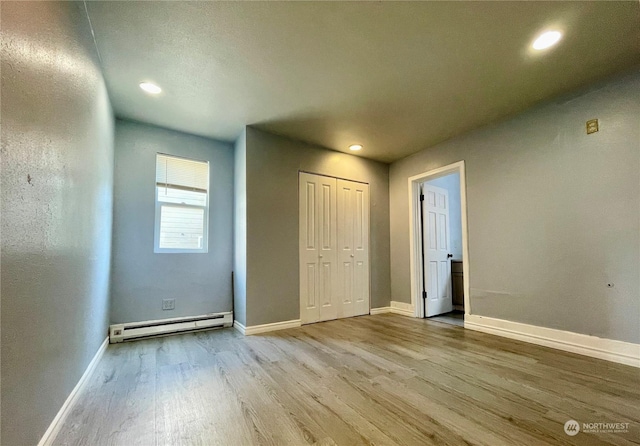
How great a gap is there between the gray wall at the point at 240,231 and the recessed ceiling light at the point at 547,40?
2938mm

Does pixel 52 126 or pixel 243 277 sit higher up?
pixel 52 126

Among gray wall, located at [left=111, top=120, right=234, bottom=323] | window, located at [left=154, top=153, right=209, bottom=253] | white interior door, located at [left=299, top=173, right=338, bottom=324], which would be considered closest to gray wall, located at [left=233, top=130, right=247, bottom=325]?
gray wall, located at [left=111, top=120, right=234, bottom=323]

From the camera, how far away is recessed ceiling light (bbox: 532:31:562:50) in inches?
78.2

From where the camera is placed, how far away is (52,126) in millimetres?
1407

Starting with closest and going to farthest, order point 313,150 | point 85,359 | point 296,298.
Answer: point 85,359
point 296,298
point 313,150

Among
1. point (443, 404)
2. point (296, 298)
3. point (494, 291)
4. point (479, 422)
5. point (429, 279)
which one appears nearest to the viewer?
point (479, 422)

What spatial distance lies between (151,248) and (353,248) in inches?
108

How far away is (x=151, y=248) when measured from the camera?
11.0 ft

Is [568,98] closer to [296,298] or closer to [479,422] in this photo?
[479,422]

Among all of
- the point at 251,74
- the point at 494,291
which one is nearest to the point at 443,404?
the point at 494,291

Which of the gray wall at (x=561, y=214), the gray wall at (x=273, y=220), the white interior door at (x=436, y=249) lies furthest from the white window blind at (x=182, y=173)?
the gray wall at (x=561, y=214)

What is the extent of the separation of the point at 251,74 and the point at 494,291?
347 cm
